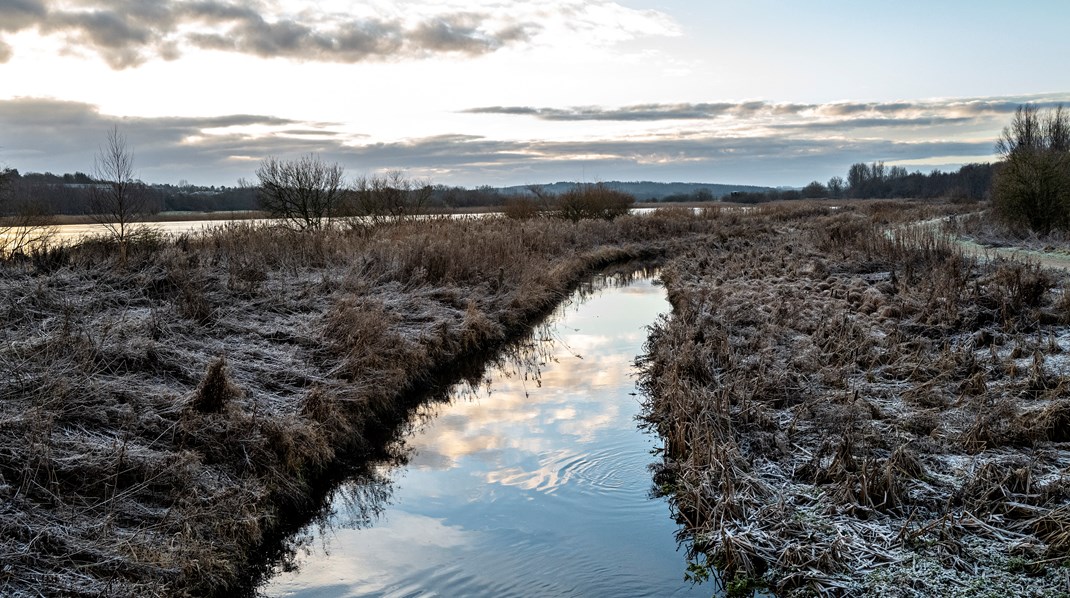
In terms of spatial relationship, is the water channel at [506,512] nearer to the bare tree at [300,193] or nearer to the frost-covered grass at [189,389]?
the frost-covered grass at [189,389]

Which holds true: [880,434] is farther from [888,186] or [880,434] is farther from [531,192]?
[888,186]

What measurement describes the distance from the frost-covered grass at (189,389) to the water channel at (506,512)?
0.63 meters

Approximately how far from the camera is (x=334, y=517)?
22.2 ft

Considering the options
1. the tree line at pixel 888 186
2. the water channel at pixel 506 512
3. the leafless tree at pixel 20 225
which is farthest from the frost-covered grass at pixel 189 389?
the tree line at pixel 888 186

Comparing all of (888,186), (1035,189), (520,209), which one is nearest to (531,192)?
(520,209)

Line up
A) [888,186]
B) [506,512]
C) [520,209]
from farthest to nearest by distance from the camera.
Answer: [888,186]
[520,209]
[506,512]

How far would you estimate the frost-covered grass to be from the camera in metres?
4.82

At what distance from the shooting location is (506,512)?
6859mm

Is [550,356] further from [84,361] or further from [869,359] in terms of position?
[84,361]

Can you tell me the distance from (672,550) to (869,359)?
5.18 metres

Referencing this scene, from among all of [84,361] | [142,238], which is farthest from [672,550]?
[142,238]

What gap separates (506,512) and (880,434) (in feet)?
12.8

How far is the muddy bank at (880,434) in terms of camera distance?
5.06 m

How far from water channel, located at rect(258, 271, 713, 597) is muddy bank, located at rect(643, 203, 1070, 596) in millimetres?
513
